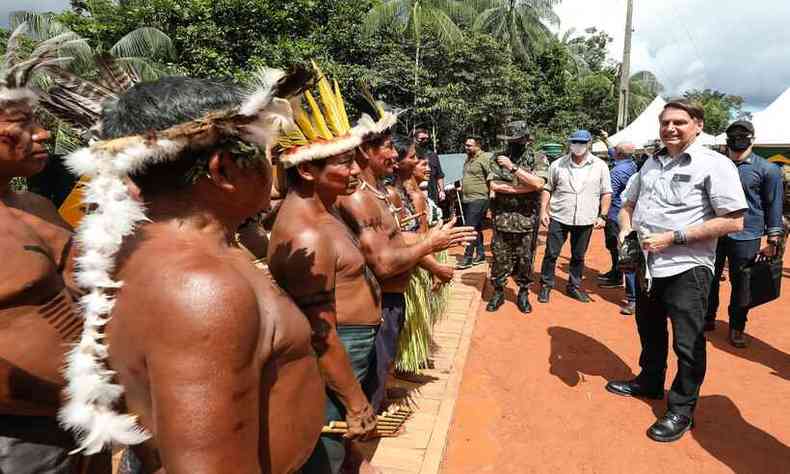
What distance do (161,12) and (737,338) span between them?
18.6m

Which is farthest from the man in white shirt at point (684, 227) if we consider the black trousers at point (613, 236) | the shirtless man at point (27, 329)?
the black trousers at point (613, 236)

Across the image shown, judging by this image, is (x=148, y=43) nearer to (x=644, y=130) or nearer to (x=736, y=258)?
(x=644, y=130)

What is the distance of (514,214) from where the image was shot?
5.71 m

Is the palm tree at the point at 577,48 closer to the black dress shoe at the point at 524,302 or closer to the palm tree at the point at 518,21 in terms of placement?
the palm tree at the point at 518,21

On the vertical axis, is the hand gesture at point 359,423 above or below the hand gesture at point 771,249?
above

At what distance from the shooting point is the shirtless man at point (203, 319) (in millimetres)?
925

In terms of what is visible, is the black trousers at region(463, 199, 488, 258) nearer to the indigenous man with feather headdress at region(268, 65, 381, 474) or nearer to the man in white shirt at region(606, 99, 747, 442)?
the man in white shirt at region(606, 99, 747, 442)

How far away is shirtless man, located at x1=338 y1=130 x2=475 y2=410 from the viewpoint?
8.98 ft

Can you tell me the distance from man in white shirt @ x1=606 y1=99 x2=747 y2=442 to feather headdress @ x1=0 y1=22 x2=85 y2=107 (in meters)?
3.15

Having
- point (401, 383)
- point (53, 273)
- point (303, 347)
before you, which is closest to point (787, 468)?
point (401, 383)

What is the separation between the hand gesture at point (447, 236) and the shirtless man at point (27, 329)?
1755 mm

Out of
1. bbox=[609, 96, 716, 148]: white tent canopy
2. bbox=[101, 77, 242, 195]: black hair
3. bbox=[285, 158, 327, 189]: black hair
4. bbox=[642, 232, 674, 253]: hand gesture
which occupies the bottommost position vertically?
bbox=[609, 96, 716, 148]: white tent canopy

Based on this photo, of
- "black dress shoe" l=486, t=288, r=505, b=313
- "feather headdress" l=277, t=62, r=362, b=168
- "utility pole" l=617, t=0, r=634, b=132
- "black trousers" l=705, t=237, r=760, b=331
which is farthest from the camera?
"utility pole" l=617, t=0, r=634, b=132

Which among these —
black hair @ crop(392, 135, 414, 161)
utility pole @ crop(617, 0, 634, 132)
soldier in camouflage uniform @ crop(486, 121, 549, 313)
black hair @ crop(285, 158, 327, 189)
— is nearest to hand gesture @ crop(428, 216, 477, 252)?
black hair @ crop(285, 158, 327, 189)
